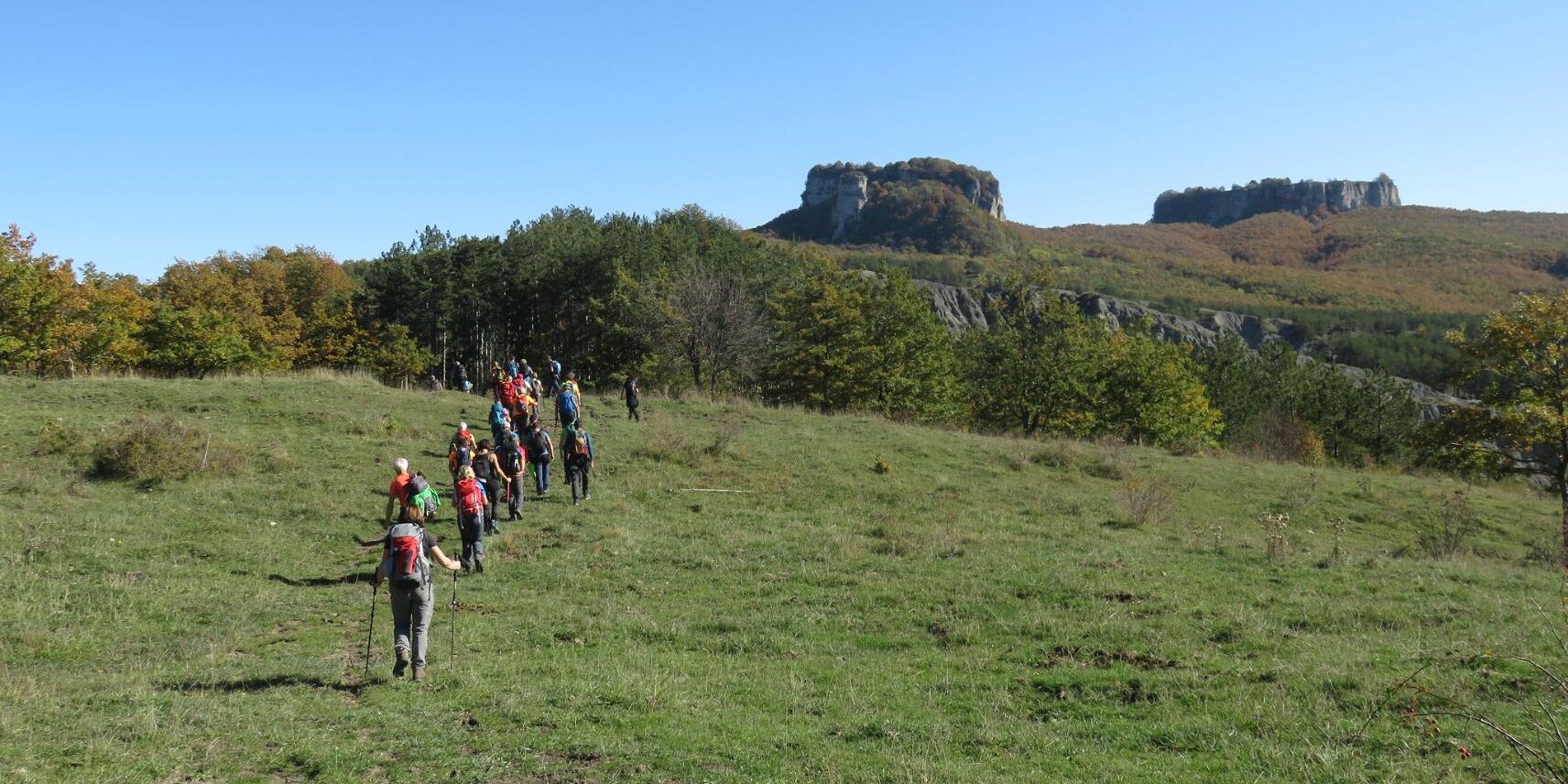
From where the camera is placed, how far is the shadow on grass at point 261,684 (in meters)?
8.44

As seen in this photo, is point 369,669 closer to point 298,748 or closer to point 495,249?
point 298,748

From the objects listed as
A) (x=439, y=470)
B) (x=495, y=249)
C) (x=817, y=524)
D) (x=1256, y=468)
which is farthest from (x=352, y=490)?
(x=495, y=249)

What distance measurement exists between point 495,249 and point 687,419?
4451 centimetres

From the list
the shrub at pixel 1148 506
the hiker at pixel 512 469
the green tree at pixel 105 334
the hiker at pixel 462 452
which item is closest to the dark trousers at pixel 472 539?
the hiker at pixel 462 452

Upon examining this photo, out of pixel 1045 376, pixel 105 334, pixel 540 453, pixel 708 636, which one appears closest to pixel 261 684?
pixel 708 636

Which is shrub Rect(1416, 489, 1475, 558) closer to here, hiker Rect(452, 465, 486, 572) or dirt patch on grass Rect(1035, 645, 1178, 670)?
dirt patch on grass Rect(1035, 645, 1178, 670)

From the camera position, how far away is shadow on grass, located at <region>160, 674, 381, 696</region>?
8.44 m

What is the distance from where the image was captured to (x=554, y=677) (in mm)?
9031

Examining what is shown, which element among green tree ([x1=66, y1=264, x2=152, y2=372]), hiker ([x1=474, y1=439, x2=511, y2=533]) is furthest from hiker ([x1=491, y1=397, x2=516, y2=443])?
green tree ([x1=66, y1=264, x2=152, y2=372])

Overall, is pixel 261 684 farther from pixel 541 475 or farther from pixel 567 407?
pixel 567 407

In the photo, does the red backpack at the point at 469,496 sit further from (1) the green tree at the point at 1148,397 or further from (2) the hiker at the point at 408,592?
(1) the green tree at the point at 1148,397

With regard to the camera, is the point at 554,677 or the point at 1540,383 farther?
the point at 1540,383

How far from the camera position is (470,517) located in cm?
1380

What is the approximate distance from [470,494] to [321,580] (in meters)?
2.52
